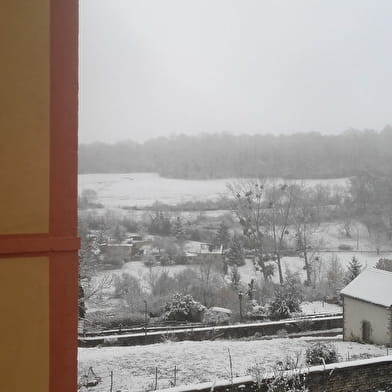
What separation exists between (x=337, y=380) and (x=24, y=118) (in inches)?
290

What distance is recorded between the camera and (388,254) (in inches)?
923

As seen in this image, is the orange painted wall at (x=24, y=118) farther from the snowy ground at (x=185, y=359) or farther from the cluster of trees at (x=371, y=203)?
the cluster of trees at (x=371, y=203)

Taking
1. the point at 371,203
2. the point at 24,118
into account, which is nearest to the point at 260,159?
the point at 371,203

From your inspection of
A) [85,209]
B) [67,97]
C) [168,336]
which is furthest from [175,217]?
[67,97]

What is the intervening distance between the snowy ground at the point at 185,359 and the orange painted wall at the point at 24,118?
260 inches

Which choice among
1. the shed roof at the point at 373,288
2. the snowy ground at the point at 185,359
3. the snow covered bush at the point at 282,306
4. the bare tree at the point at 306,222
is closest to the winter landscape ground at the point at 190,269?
the snowy ground at the point at 185,359

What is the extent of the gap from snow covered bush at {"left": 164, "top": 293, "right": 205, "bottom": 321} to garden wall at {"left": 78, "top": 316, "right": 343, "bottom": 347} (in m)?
1.54

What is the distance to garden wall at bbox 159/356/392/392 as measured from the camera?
6.40m

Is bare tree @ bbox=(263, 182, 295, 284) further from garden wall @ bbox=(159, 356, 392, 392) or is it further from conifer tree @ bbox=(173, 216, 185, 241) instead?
garden wall @ bbox=(159, 356, 392, 392)

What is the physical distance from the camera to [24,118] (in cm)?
109

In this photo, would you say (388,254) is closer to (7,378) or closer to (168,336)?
(168,336)

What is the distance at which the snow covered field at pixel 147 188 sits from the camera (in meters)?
29.7

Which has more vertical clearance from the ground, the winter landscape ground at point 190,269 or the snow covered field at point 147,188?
the snow covered field at point 147,188

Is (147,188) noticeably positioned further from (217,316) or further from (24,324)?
(24,324)
